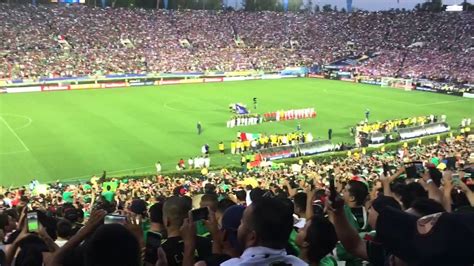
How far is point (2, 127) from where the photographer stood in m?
38.5

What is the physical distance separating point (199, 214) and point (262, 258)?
1113 millimetres

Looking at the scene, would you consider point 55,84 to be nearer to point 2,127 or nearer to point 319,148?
point 2,127

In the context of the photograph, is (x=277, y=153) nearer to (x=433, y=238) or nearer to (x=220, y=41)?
(x=433, y=238)

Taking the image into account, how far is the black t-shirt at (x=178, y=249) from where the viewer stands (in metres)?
4.78

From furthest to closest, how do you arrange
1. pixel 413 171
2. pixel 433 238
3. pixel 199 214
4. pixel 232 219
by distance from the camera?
pixel 413 171
pixel 232 219
pixel 199 214
pixel 433 238

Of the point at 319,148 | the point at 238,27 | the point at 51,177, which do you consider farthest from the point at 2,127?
the point at 238,27

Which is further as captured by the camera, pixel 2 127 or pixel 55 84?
pixel 55 84

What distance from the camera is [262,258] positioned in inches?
141

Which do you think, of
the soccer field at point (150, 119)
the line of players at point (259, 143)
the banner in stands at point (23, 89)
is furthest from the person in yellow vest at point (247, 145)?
the banner in stands at point (23, 89)

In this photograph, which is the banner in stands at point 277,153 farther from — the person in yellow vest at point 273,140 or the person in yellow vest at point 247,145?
the person in yellow vest at point 247,145

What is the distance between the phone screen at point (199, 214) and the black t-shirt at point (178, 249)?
0.44m

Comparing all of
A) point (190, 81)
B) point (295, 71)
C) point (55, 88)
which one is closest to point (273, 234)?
point (55, 88)

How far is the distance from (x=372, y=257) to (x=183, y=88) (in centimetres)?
5730

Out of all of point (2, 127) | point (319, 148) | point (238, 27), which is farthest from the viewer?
point (238, 27)
